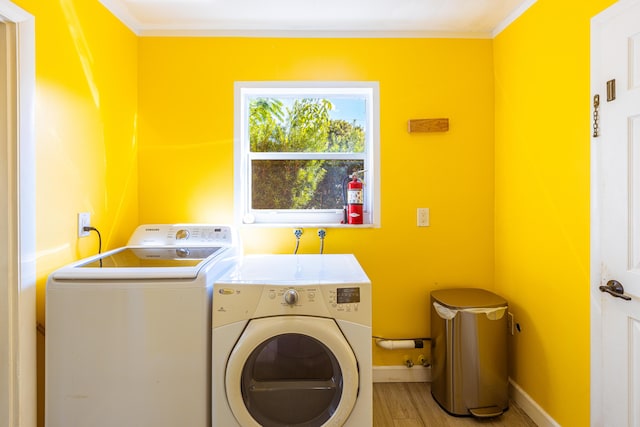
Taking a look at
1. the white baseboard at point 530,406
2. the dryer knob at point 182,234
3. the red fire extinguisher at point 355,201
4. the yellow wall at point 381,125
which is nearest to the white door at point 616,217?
the white baseboard at point 530,406

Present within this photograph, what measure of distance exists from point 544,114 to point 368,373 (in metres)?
1.61

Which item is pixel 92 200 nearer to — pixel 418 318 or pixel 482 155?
pixel 418 318

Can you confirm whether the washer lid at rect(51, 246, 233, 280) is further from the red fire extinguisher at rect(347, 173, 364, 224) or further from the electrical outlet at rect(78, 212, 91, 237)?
the red fire extinguisher at rect(347, 173, 364, 224)

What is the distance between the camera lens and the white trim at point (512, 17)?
1983 millimetres

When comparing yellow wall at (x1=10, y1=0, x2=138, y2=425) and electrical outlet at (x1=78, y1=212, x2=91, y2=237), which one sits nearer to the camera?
yellow wall at (x1=10, y1=0, x2=138, y2=425)

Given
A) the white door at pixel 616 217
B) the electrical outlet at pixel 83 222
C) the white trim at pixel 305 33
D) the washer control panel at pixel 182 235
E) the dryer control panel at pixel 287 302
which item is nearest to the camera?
the white door at pixel 616 217

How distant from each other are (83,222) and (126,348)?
0.76m

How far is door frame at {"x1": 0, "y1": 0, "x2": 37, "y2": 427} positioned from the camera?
4.62 ft

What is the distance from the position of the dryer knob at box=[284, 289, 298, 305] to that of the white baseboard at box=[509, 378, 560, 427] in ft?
5.00

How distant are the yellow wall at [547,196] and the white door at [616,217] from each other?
0.07 metres

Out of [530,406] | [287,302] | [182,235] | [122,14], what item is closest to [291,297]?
[287,302]

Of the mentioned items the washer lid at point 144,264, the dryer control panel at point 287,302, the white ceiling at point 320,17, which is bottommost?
the dryer control panel at point 287,302

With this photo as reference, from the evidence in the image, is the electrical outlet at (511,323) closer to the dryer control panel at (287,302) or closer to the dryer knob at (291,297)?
the dryer control panel at (287,302)

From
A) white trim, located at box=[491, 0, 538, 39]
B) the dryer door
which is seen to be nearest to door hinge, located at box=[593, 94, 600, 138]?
white trim, located at box=[491, 0, 538, 39]
